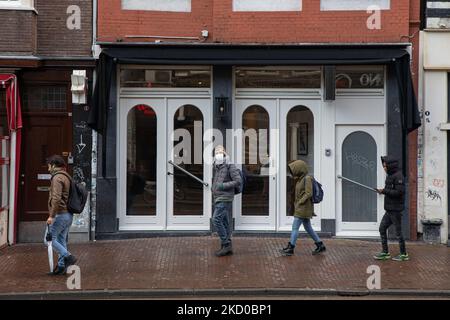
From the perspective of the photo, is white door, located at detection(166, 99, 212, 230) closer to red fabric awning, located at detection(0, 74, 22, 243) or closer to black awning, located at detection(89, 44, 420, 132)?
black awning, located at detection(89, 44, 420, 132)

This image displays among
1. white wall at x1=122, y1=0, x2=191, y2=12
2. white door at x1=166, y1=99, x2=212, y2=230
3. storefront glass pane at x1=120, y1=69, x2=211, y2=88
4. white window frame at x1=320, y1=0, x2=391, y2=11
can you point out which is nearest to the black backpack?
white door at x1=166, y1=99, x2=212, y2=230

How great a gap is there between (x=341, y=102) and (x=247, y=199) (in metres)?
2.84

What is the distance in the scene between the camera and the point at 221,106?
43.6ft

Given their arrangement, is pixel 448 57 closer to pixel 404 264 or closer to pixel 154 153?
pixel 404 264

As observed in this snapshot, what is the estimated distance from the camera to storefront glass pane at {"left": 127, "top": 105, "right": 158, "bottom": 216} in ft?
44.9

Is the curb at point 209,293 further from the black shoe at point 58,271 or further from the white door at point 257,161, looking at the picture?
the white door at point 257,161

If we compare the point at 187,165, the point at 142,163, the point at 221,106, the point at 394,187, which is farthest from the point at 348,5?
the point at 142,163

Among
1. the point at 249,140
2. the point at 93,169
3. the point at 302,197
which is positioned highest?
the point at 249,140

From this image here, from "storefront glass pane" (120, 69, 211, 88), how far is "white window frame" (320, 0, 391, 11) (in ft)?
9.12

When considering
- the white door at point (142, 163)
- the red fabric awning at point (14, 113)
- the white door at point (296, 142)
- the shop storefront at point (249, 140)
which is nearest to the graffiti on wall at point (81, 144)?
the shop storefront at point (249, 140)

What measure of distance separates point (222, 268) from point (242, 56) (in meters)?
4.60

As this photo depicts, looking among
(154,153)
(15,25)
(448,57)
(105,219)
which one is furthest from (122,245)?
(448,57)

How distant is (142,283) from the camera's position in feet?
32.0

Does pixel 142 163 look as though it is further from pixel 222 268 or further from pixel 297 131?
pixel 222 268
